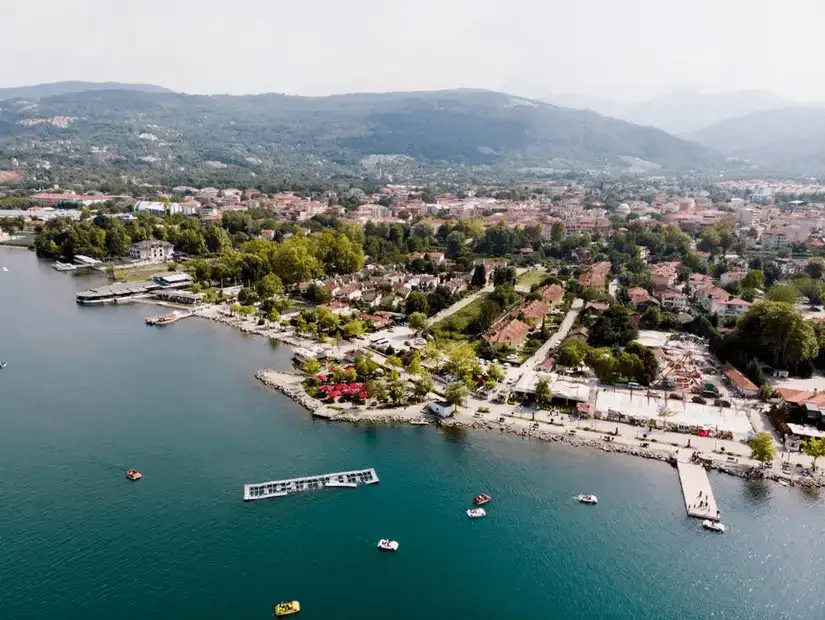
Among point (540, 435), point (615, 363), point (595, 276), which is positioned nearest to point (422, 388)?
point (540, 435)

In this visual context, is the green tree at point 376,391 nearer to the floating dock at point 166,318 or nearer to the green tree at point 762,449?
the green tree at point 762,449

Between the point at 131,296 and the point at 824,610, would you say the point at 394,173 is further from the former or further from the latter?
the point at 824,610

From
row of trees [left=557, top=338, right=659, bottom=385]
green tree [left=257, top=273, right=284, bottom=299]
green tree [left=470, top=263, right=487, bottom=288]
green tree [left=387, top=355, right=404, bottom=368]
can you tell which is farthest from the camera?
green tree [left=470, top=263, right=487, bottom=288]

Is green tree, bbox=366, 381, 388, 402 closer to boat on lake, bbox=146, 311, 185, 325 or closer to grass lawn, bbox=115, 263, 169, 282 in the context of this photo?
boat on lake, bbox=146, 311, 185, 325

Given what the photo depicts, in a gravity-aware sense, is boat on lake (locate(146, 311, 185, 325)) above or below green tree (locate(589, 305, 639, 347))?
below

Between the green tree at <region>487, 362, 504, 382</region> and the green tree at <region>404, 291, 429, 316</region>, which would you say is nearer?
the green tree at <region>487, 362, 504, 382</region>

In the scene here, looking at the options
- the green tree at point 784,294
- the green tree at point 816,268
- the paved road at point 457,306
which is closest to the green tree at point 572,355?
the paved road at point 457,306

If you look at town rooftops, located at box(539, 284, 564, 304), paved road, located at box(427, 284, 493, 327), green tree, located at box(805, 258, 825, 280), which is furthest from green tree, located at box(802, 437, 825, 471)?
green tree, located at box(805, 258, 825, 280)
